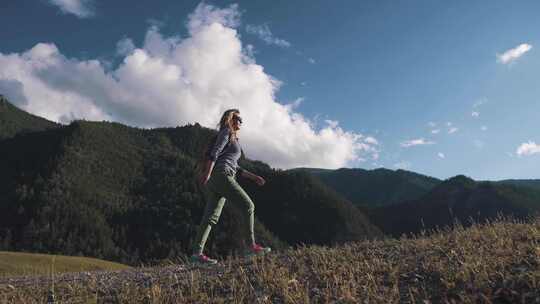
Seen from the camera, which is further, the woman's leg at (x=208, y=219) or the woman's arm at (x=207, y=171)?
the woman's leg at (x=208, y=219)

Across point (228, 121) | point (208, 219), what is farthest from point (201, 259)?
point (228, 121)

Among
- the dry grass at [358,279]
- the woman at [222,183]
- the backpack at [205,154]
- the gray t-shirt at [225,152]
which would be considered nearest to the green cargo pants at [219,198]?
the woman at [222,183]

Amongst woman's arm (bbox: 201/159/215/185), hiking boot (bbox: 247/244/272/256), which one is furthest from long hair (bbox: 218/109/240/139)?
hiking boot (bbox: 247/244/272/256)

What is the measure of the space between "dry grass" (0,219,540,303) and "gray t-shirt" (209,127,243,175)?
1612 mm

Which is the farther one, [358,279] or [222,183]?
[222,183]

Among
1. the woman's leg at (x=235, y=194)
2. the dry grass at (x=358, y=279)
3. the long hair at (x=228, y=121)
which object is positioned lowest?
the dry grass at (x=358, y=279)

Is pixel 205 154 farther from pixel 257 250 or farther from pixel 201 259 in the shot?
pixel 257 250

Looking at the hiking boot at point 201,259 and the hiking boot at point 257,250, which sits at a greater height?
the hiking boot at point 257,250

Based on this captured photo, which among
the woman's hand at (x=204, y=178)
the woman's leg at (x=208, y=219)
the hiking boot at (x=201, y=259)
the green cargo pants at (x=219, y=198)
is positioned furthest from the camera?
the woman's leg at (x=208, y=219)

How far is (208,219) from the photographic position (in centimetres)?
780

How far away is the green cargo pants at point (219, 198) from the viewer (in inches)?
302

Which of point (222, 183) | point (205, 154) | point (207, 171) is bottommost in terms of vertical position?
point (222, 183)

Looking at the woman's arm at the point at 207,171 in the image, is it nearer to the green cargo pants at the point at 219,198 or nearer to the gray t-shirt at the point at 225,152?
the gray t-shirt at the point at 225,152

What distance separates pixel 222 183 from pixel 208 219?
0.69 meters
